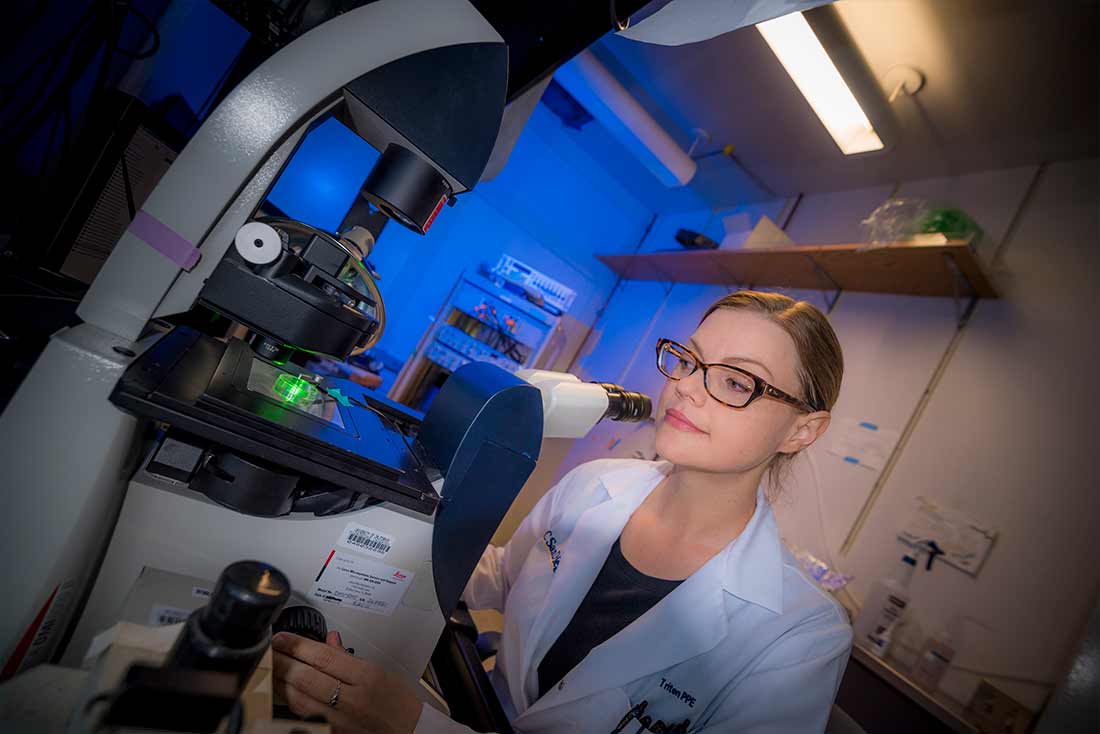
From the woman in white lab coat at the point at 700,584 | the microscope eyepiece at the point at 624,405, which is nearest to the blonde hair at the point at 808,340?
the woman in white lab coat at the point at 700,584

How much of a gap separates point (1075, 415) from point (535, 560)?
7.04 ft

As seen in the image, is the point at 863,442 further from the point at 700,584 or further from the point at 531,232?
the point at 531,232

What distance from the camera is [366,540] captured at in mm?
666

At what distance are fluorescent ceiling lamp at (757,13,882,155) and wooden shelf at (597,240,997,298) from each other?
1.80 ft

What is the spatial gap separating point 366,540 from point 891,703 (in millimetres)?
2185

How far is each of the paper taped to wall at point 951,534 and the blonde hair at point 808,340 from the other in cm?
147

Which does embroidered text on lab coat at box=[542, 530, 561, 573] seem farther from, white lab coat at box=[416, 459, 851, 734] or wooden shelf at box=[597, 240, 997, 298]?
wooden shelf at box=[597, 240, 997, 298]

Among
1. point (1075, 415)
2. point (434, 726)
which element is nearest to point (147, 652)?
point (434, 726)

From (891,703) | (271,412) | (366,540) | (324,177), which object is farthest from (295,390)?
(891,703)

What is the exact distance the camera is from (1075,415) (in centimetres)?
189

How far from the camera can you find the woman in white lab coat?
0.91 meters

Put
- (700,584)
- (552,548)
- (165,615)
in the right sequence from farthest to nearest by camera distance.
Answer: (552,548), (700,584), (165,615)

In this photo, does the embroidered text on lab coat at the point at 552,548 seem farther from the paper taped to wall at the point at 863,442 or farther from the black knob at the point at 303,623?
the paper taped to wall at the point at 863,442

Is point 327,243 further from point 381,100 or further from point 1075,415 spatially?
point 1075,415
